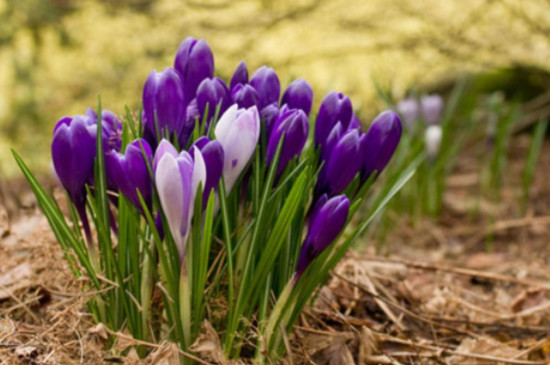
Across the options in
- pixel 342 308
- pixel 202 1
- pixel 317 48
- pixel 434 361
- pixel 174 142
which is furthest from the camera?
pixel 317 48

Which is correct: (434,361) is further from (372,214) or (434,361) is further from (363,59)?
(363,59)

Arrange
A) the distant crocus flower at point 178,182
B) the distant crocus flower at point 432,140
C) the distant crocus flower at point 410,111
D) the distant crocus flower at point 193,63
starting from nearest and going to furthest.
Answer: the distant crocus flower at point 178,182
the distant crocus flower at point 193,63
the distant crocus flower at point 432,140
the distant crocus flower at point 410,111

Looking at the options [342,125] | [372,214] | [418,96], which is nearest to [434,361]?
[372,214]

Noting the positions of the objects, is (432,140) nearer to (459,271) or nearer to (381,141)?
(459,271)

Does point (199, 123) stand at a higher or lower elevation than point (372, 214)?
higher

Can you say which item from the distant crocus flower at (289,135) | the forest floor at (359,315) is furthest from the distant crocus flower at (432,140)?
the distant crocus flower at (289,135)

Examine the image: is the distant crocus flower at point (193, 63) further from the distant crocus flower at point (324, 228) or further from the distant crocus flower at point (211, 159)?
the distant crocus flower at point (324, 228)

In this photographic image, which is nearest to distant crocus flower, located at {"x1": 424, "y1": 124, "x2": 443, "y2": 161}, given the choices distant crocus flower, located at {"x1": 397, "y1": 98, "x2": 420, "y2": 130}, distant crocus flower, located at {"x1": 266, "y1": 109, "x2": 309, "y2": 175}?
distant crocus flower, located at {"x1": 397, "y1": 98, "x2": 420, "y2": 130}
